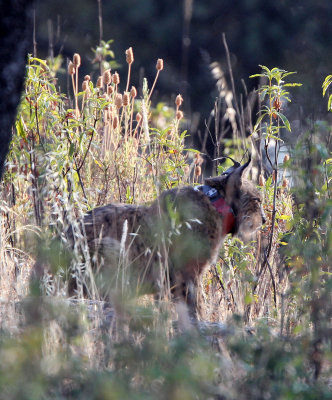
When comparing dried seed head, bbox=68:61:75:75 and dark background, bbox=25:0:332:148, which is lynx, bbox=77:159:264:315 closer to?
dried seed head, bbox=68:61:75:75

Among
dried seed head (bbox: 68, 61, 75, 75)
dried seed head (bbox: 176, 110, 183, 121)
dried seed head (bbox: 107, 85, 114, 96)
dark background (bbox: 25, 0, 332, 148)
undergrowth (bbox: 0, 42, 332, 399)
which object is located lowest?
undergrowth (bbox: 0, 42, 332, 399)

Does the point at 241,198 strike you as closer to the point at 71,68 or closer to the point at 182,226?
the point at 182,226

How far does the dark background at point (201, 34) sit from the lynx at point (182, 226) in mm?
10999

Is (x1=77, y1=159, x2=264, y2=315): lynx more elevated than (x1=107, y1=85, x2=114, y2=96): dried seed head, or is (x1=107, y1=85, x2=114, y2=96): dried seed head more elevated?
(x1=107, y1=85, x2=114, y2=96): dried seed head

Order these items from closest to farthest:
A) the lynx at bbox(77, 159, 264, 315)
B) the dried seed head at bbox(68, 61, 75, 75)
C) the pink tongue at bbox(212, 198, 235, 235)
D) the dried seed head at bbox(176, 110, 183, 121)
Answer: the lynx at bbox(77, 159, 264, 315), the pink tongue at bbox(212, 198, 235, 235), the dried seed head at bbox(68, 61, 75, 75), the dried seed head at bbox(176, 110, 183, 121)

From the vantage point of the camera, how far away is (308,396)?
128 inches

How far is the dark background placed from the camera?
1694 cm

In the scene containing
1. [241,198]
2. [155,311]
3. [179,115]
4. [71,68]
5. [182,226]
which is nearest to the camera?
[155,311]

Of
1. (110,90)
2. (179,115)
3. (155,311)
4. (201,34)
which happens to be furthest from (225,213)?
(201,34)

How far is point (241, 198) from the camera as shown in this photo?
6.08m

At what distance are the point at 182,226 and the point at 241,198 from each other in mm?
690

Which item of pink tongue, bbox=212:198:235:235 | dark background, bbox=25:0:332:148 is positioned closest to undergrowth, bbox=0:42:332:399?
pink tongue, bbox=212:198:235:235

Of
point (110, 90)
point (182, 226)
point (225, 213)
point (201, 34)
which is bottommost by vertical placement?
point (182, 226)

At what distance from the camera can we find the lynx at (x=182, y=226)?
5.31 m
